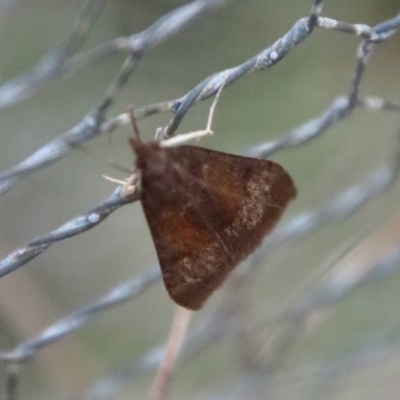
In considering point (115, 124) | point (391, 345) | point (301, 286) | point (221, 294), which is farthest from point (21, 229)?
point (115, 124)

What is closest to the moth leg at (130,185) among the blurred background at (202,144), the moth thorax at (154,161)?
the moth thorax at (154,161)

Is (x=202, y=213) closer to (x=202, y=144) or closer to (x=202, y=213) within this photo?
(x=202, y=213)

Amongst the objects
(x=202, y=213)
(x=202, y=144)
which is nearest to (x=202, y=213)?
(x=202, y=213)

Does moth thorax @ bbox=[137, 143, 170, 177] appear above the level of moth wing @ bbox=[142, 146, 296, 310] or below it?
above

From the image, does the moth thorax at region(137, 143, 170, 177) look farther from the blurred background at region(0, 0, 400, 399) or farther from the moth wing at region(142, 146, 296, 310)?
the blurred background at region(0, 0, 400, 399)

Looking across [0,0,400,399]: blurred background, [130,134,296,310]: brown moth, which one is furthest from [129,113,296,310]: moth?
[0,0,400,399]: blurred background

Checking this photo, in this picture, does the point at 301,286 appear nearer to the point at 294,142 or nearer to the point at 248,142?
the point at 248,142
